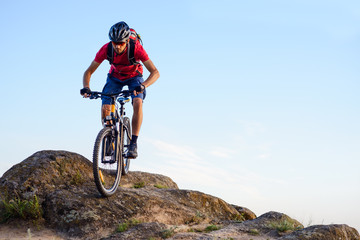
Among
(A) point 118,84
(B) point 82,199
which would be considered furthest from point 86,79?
(B) point 82,199

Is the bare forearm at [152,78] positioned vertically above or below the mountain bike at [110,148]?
above

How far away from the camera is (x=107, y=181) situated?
9.64m

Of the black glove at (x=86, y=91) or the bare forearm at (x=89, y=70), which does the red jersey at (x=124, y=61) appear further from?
the black glove at (x=86, y=91)

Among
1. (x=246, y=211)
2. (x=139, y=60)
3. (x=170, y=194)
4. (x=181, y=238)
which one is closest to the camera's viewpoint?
(x=181, y=238)

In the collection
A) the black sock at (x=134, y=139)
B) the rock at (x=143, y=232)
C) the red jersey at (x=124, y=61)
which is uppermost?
the red jersey at (x=124, y=61)

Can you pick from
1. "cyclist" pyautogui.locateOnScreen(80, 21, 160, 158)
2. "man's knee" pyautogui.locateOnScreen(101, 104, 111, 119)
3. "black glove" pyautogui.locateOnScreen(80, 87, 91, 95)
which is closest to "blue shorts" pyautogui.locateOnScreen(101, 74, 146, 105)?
"cyclist" pyautogui.locateOnScreen(80, 21, 160, 158)

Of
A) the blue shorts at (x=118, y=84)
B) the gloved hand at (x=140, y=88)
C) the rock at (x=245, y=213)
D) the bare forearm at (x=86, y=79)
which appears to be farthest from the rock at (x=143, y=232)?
the rock at (x=245, y=213)

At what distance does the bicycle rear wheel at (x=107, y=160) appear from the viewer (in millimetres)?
8109

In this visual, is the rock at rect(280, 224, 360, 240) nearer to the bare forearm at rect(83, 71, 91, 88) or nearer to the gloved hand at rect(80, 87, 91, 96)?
the gloved hand at rect(80, 87, 91, 96)

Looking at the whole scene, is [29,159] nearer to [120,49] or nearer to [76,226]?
[76,226]

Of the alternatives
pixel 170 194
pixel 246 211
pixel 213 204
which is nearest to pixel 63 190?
pixel 170 194

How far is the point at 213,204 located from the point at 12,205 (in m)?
5.50

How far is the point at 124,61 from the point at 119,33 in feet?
3.44

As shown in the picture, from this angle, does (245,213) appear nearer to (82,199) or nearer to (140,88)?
(82,199)
